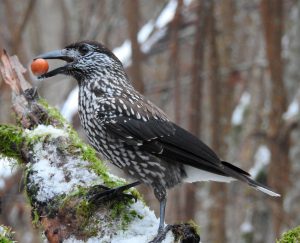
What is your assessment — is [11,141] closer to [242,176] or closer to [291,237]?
[242,176]

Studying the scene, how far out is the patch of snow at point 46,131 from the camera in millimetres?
3649

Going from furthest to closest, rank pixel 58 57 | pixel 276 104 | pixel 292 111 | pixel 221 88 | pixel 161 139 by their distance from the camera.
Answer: pixel 292 111
pixel 221 88
pixel 276 104
pixel 58 57
pixel 161 139

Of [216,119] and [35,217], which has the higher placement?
[216,119]

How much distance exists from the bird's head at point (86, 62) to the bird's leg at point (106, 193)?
1.00 m

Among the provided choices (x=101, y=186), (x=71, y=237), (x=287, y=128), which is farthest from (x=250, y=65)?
(x=71, y=237)

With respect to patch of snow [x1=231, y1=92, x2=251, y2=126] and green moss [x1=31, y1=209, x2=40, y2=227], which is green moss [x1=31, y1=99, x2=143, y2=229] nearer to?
green moss [x1=31, y1=209, x2=40, y2=227]

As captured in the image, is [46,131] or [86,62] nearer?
[46,131]

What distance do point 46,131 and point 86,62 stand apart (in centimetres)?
75

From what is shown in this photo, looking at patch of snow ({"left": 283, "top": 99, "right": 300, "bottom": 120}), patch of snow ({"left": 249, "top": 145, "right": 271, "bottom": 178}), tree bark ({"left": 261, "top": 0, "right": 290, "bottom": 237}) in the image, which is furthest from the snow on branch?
patch of snow ({"left": 249, "top": 145, "right": 271, "bottom": 178})

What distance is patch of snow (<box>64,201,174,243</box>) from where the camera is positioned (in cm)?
293

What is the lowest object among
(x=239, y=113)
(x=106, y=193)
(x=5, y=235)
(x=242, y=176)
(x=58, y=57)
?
(x=5, y=235)

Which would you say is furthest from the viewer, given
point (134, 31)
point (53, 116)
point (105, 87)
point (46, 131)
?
point (134, 31)

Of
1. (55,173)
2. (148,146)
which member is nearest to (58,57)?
(148,146)

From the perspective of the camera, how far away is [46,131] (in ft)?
12.1
